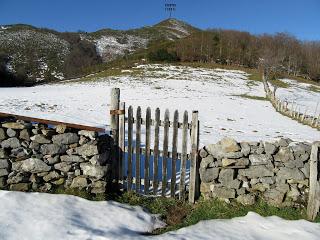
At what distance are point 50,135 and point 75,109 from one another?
15.6 meters

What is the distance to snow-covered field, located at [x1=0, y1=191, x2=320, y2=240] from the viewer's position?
616 cm

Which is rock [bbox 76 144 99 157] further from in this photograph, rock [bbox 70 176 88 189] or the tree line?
the tree line

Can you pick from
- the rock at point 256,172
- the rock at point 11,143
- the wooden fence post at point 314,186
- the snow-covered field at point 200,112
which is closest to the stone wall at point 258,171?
the rock at point 256,172

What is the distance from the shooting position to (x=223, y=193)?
786 cm

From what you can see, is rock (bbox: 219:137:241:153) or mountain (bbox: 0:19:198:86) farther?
mountain (bbox: 0:19:198:86)

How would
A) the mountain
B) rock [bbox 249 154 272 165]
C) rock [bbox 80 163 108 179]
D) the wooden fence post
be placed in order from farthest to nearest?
the mountain
rock [bbox 80 163 108 179]
rock [bbox 249 154 272 165]
the wooden fence post

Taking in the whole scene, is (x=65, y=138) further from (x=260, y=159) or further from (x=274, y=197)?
(x=274, y=197)

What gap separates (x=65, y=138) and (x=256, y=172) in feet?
13.9

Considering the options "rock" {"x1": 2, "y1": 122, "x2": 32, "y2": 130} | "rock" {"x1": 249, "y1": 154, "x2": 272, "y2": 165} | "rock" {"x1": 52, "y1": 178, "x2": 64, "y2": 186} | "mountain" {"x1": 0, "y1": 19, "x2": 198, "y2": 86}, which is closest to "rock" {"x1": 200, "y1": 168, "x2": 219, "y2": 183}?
"rock" {"x1": 249, "y1": 154, "x2": 272, "y2": 165}

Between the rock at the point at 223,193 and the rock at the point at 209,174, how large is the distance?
0.78ft

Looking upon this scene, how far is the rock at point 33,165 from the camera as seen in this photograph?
7816mm

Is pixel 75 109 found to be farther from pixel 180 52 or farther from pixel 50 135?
pixel 180 52

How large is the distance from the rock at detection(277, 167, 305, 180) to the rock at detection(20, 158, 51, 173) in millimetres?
5093

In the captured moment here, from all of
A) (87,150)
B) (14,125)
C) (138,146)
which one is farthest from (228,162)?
(14,125)
